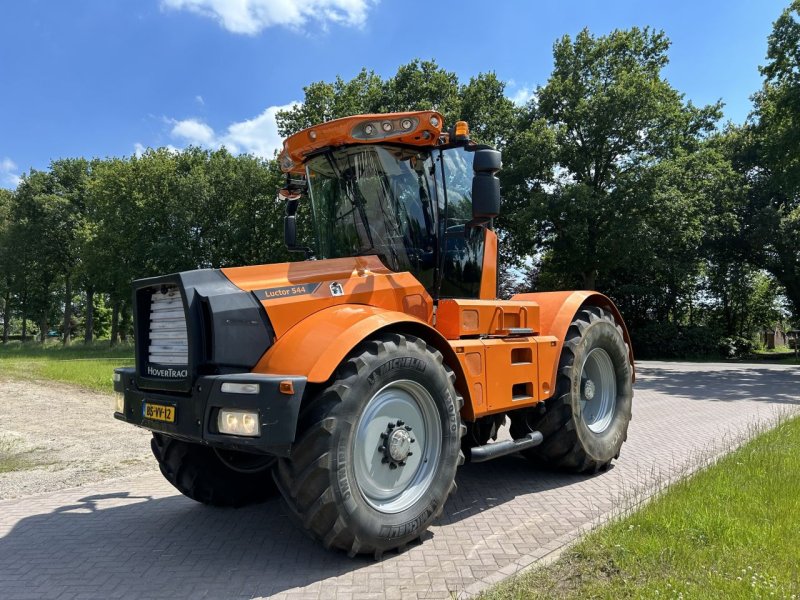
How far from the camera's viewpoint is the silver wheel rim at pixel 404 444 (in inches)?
154

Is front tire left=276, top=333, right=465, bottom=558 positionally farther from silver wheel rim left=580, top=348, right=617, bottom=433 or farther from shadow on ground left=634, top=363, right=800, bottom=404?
shadow on ground left=634, top=363, right=800, bottom=404

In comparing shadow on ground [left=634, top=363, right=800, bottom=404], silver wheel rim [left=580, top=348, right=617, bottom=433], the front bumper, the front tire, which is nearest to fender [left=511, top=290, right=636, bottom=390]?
silver wheel rim [left=580, top=348, right=617, bottom=433]

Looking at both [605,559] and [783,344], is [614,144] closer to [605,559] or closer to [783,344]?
[605,559]

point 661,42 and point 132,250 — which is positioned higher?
point 661,42

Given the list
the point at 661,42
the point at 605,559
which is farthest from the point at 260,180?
the point at 605,559

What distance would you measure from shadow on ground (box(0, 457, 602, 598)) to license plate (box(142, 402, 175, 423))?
3.16 ft

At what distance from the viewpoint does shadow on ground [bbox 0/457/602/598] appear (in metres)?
3.59

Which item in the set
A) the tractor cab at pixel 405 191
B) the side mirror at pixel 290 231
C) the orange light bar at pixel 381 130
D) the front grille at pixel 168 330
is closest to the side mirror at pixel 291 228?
the side mirror at pixel 290 231

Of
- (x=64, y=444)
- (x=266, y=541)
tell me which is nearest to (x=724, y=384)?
(x=266, y=541)

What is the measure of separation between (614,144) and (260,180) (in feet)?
58.2

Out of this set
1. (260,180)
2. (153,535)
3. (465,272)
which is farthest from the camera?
(260,180)

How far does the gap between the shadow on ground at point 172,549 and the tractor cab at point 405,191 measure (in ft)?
7.02

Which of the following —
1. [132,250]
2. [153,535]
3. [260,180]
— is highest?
[260,180]

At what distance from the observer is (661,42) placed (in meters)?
26.8
